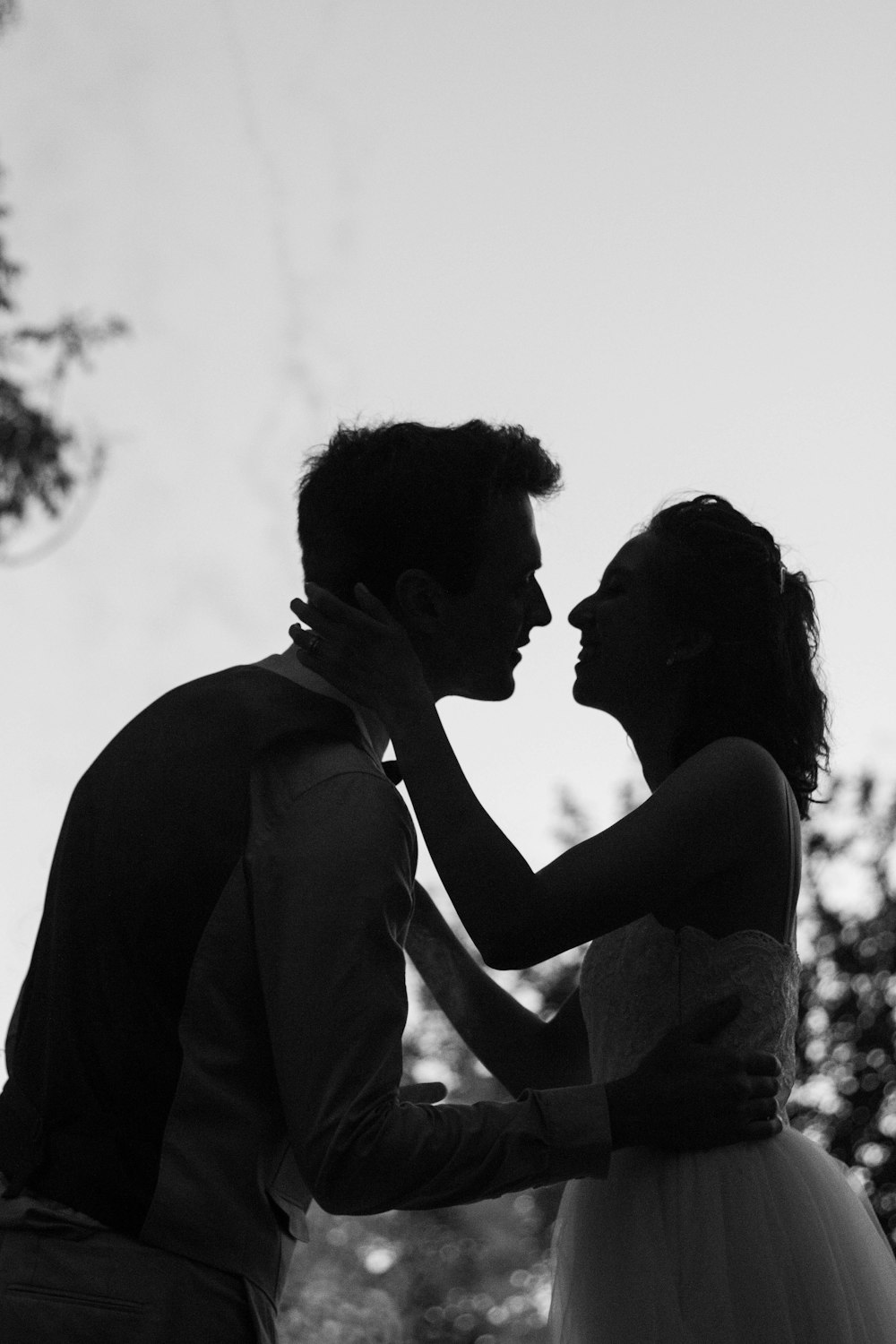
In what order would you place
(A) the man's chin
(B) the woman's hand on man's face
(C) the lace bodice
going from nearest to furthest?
(B) the woman's hand on man's face, (C) the lace bodice, (A) the man's chin

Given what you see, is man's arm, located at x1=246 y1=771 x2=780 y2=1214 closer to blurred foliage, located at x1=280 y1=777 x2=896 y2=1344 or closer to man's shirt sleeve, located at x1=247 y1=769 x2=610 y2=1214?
man's shirt sleeve, located at x1=247 y1=769 x2=610 y2=1214

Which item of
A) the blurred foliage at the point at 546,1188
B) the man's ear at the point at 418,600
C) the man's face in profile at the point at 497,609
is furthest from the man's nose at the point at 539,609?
the blurred foliage at the point at 546,1188

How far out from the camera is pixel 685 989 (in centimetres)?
293

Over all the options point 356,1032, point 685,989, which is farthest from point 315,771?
point 685,989

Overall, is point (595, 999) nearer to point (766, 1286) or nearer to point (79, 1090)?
point (766, 1286)


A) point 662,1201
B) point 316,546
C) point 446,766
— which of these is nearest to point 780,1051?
point 662,1201

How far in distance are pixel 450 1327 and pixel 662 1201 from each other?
28.8 meters

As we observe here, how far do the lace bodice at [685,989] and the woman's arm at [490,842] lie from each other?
0.18 metres

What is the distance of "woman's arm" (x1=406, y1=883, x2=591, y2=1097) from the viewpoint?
363 centimetres

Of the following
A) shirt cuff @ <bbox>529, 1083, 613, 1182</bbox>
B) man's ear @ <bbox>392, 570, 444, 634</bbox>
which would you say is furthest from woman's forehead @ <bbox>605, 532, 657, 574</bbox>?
shirt cuff @ <bbox>529, 1083, 613, 1182</bbox>

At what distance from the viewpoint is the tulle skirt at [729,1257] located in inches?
104

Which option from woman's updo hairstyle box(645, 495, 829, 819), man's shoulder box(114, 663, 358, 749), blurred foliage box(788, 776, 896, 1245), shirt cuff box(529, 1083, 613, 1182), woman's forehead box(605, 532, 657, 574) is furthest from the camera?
blurred foliage box(788, 776, 896, 1245)

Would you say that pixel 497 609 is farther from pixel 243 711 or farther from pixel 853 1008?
pixel 853 1008

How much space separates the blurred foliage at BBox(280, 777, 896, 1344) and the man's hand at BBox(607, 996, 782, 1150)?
8.56m
